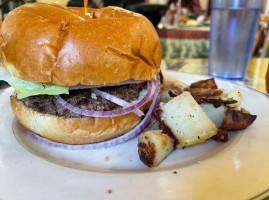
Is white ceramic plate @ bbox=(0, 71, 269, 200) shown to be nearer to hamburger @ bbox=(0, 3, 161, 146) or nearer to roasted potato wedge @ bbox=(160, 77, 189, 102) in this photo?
hamburger @ bbox=(0, 3, 161, 146)

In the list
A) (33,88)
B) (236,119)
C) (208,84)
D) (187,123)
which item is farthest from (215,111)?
(33,88)

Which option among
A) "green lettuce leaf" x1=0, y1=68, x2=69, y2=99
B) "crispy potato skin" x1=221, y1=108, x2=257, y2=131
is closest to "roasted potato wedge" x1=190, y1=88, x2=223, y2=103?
"crispy potato skin" x1=221, y1=108, x2=257, y2=131

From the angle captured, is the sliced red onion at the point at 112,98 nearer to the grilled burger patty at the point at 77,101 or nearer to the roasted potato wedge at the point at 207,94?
the grilled burger patty at the point at 77,101

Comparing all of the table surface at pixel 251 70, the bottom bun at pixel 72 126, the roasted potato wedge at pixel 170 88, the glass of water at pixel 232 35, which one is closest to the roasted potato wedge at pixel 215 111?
the roasted potato wedge at pixel 170 88

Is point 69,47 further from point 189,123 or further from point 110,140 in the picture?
point 189,123

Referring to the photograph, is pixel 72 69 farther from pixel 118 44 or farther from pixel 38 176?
pixel 38 176

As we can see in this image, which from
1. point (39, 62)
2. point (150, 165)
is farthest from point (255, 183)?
point (39, 62)

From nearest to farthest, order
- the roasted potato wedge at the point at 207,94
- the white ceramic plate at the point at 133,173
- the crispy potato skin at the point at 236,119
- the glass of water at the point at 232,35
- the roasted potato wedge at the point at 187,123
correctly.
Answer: the white ceramic plate at the point at 133,173
the roasted potato wedge at the point at 187,123
the crispy potato skin at the point at 236,119
the roasted potato wedge at the point at 207,94
the glass of water at the point at 232,35
